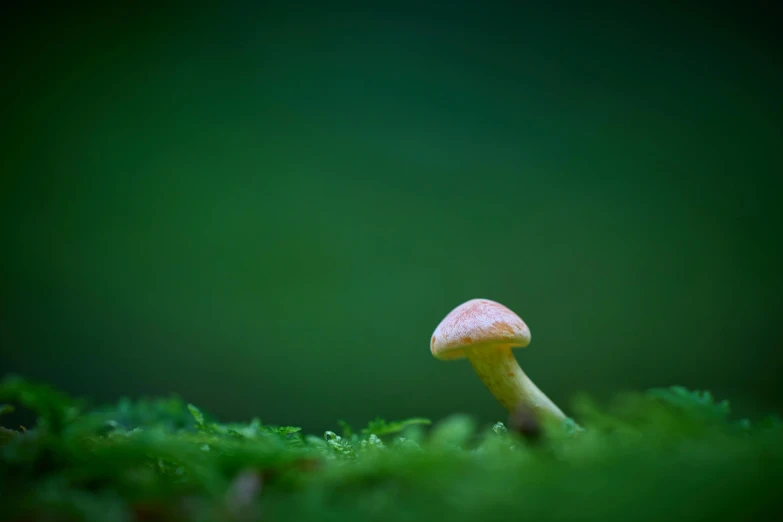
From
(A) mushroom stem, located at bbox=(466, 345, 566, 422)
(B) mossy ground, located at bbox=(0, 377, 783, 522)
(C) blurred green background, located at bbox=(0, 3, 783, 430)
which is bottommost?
(B) mossy ground, located at bbox=(0, 377, 783, 522)

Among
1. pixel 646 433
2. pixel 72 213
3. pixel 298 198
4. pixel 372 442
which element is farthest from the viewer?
pixel 298 198

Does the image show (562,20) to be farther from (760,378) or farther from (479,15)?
(760,378)

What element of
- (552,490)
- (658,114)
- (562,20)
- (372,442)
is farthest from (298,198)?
(552,490)

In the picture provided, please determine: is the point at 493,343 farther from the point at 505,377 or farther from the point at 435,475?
the point at 435,475

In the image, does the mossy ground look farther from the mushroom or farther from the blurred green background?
the blurred green background

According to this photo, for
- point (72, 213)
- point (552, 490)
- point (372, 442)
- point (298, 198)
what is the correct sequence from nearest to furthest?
point (552, 490), point (372, 442), point (72, 213), point (298, 198)

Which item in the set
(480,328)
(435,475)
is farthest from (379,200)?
(435,475)

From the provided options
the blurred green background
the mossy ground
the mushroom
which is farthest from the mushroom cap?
the blurred green background
